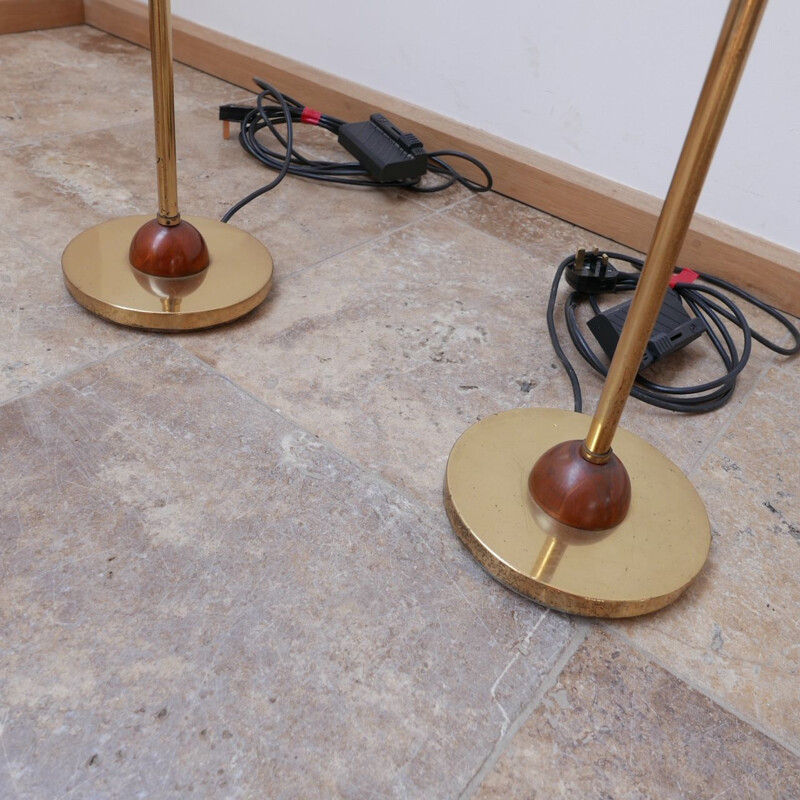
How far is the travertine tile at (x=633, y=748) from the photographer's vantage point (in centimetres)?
48

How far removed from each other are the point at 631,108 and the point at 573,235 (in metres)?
0.19

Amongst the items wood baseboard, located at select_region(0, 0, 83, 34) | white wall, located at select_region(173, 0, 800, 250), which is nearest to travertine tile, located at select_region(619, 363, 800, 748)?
white wall, located at select_region(173, 0, 800, 250)

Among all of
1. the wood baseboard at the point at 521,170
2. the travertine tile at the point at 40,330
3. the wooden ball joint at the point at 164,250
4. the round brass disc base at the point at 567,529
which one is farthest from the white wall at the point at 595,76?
the travertine tile at the point at 40,330

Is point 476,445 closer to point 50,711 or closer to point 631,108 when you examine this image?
point 50,711

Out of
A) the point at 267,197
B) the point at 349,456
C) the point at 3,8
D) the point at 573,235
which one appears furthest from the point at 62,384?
the point at 3,8

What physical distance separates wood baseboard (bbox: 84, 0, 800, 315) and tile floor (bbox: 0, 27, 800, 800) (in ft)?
0.60

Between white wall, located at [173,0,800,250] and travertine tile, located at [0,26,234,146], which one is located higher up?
white wall, located at [173,0,800,250]

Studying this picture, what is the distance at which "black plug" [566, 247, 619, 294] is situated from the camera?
94 cm

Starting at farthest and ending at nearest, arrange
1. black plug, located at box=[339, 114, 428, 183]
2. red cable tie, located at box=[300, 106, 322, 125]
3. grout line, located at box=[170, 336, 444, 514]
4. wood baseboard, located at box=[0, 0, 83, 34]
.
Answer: wood baseboard, located at box=[0, 0, 83, 34] → red cable tie, located at box=[300, 106, 322, 125] → black plug, located at box=[339, 114, 428, 183] → grout line, located at box=[170, 336, 444, 514]

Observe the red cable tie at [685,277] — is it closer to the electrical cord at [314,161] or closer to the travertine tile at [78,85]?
the electrical cord at [314,161]

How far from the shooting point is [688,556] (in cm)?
62

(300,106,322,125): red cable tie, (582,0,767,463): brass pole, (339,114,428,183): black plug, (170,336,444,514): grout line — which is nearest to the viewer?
(582,0,767,463): brass pole

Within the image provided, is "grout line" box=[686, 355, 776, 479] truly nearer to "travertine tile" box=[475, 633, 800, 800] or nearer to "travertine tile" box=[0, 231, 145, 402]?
"travertine tile" box=[475, 633, 800, 800]

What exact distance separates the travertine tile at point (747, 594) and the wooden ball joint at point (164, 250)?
0.58 metres
